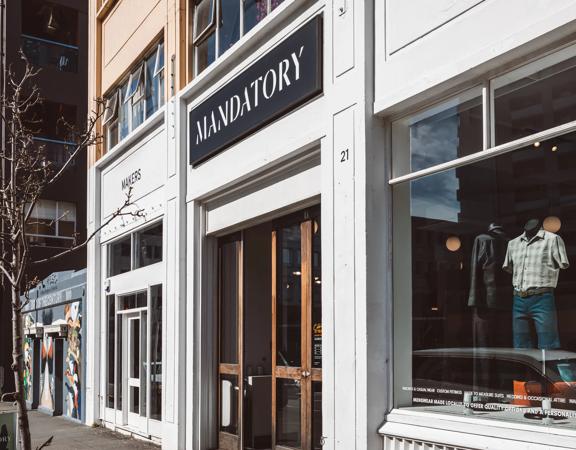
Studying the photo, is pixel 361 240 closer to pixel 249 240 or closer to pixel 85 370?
pixel 249 240

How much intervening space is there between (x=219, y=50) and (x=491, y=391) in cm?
665

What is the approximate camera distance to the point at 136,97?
14992 mm

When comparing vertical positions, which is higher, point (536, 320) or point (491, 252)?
point (491, 252)

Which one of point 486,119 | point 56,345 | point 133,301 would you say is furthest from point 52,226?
point 486,119

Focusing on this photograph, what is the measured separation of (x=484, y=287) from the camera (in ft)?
21.2

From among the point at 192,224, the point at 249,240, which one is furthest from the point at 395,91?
the point at 192,224

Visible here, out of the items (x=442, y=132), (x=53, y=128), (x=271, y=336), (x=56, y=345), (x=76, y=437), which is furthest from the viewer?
(x=53, y=128)

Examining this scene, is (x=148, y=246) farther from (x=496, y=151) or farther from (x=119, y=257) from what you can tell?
(x=496, y=151)

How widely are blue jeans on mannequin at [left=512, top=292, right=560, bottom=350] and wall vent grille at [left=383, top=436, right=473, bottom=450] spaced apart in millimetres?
981

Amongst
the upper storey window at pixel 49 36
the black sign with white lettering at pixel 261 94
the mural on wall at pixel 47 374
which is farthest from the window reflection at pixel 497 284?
the upper storey window at pixel 49 36

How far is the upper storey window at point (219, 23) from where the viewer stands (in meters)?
10.2

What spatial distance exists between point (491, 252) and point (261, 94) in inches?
164

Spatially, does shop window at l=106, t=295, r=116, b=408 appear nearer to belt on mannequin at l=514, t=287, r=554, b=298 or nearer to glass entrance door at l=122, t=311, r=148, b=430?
glass entrance door at l=122, t=311, r=148, b=430

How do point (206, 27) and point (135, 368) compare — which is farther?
point (135, 368)
